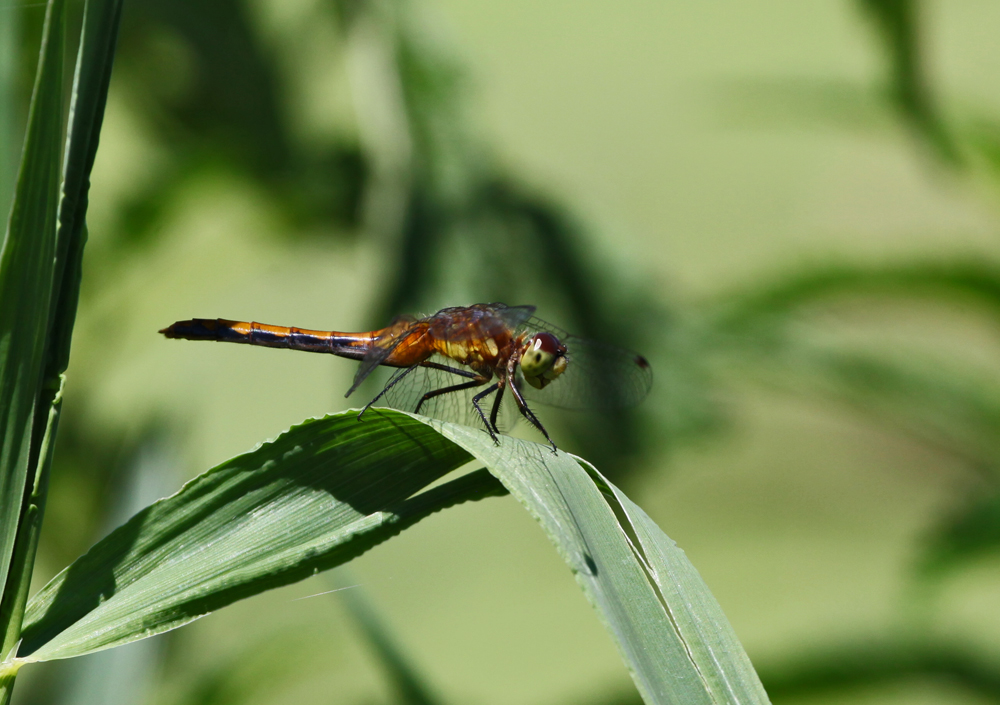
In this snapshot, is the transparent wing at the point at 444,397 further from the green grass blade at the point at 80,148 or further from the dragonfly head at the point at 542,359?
the green grass blade at the point at 80,148

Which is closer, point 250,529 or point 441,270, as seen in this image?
point 250,529

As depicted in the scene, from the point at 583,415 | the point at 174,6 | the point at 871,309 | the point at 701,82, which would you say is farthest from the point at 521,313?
the point at 701,82

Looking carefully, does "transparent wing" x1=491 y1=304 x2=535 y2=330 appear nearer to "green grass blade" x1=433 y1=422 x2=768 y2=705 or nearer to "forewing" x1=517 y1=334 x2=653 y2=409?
"forewing" x1=517 y1=334 x2=653 y2=409

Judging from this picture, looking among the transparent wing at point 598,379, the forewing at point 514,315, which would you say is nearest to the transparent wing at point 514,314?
the forewing at point 514,315

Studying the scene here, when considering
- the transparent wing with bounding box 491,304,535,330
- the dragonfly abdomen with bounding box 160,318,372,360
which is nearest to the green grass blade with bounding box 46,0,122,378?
the dragonfly abdomen with bounding box 160,318,372,360

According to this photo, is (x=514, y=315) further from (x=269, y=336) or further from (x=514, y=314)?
(x=269, y=336)

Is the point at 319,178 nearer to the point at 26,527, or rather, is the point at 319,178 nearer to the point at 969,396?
the point at 26,527

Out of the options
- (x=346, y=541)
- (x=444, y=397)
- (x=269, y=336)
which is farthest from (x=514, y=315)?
(x=346, y=541)
